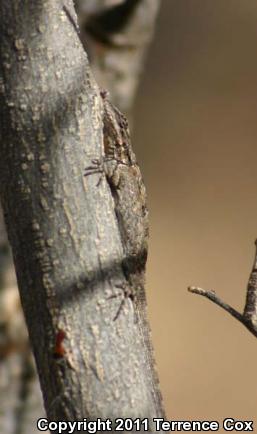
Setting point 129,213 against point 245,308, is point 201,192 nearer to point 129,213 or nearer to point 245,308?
point 129,213

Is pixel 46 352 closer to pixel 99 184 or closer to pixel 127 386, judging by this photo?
pixel 127 386

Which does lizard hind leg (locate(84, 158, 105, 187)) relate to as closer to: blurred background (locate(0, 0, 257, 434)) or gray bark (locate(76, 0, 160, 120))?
gray bark (locate(76, 0, 160, 120))

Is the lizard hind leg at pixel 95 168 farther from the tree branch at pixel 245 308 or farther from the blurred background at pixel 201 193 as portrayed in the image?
the blurred background at pixel 201 193

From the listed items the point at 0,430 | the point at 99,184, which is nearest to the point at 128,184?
the point at 99,184

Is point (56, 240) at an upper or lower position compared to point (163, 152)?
lower

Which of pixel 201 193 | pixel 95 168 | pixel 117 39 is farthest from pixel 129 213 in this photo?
pixel 201 193

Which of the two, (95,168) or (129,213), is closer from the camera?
(95,168)

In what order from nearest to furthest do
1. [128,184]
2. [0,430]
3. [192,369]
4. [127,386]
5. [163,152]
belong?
[127,386] < [128,184] < [0,430] < [192,369] < [163,152]
